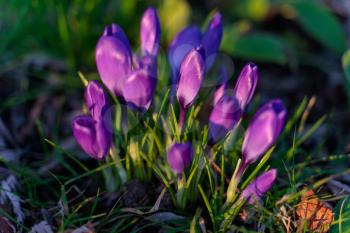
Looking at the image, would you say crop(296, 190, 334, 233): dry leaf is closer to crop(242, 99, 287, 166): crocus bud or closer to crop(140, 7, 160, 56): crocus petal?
crop(242, 99, 287, 166): crocus bud

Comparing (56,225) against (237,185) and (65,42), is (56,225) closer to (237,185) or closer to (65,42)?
(237,185)

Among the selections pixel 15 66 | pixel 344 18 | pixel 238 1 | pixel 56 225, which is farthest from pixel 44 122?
pixel 344 18

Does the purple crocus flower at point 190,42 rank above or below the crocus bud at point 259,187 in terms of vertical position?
above

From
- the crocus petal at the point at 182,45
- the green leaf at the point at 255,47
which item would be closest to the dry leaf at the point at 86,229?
the crocus petal at the point at 182,45

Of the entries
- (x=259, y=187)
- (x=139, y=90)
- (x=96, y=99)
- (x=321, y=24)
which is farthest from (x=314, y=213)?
(x=321, y=24)

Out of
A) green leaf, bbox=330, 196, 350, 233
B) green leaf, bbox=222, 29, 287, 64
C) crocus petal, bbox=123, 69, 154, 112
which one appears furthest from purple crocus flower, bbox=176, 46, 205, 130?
green leaf, bbox=222, 29, 287, 64

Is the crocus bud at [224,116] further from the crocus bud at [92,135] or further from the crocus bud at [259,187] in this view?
the crocus bud at [92,135]
